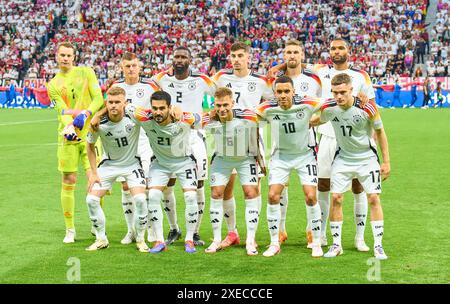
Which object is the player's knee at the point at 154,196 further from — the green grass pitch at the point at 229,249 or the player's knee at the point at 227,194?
the player's knee at the point at 227,194

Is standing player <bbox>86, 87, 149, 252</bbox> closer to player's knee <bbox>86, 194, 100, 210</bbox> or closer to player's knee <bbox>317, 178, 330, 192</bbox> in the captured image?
player's knee <bbox>86, 194, 100, 210</bbox>

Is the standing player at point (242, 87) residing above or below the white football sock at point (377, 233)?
above

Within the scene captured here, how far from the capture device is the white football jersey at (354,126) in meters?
7.92

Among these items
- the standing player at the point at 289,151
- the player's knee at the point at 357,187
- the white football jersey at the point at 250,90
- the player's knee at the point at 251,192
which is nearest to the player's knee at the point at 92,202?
the player's knee at the point at 251,192

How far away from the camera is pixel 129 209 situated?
9.02 metres

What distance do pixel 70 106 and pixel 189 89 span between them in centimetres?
155

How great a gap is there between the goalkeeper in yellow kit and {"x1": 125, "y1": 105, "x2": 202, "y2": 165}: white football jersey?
0.84m

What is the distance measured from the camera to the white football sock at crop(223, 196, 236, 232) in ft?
29.0

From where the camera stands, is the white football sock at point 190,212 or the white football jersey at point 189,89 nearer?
the white football sock at point 190,212

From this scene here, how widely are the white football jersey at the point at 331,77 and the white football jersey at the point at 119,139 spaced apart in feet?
7.58

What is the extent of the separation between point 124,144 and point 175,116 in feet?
2.59

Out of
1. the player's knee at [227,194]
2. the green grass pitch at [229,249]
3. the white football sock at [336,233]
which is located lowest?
the green grass pitch at [229,249]

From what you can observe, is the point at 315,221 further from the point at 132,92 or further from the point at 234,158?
the point at 132,92

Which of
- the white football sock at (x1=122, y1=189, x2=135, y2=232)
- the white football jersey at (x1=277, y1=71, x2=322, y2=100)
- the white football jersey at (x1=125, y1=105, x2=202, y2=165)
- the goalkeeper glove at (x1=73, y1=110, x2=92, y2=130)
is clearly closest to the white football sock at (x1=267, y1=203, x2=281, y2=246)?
the white football jersey at (x1=125, y1=105, x2=202, y2=165)
